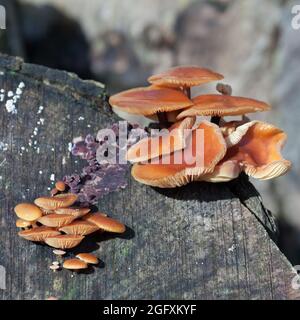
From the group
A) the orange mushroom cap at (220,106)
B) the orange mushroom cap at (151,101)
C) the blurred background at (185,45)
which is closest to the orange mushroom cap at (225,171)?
the orange mushroom cap at (220,106)

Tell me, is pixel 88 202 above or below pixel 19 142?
below

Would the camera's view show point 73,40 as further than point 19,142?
Yes

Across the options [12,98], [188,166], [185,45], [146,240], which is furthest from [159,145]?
[185,45]

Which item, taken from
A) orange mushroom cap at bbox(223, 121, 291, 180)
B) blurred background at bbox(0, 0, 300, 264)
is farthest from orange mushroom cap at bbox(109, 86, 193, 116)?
blurred background at bbox(0, 0, 300, 264)

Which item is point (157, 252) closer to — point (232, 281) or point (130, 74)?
point (232, 281)

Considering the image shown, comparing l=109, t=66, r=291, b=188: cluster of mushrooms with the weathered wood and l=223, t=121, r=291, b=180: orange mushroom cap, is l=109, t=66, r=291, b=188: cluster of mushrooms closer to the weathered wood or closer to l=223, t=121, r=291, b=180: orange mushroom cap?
l=223, t=121, r=291, b=180: orange mushroom cap

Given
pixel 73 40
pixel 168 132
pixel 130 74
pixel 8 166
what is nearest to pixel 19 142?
pixel 8 166

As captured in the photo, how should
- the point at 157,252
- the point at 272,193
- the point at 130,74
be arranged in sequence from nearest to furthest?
1. the point at 157,252
2. the point at 272,193
3. the point at 130,74
